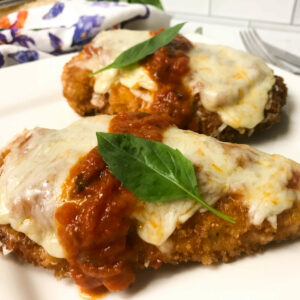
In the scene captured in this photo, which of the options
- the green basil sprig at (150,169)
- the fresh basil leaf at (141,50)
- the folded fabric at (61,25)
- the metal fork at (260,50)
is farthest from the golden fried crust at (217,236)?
the folded fabric at (61,25)

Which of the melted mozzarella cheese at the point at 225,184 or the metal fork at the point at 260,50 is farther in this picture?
the metal fork at the point at 260,50

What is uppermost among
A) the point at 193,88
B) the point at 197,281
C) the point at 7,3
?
the point at 193,88

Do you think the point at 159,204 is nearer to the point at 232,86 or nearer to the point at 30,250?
the point at 30,250

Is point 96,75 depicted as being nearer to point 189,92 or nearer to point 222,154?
point 189,92

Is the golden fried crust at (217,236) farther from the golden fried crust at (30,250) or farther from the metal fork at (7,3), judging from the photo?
the metal fork at (7,3)

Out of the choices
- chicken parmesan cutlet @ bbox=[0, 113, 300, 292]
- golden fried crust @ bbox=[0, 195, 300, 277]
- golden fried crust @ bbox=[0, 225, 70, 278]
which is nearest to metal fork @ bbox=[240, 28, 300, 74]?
chicken parmesan cutlet @ bbox=[0, 113, 300, 292]

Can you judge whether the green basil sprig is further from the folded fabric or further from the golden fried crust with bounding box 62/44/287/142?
the folded fabric

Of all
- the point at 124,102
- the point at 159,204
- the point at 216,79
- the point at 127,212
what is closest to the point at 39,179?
the point at 127,212
